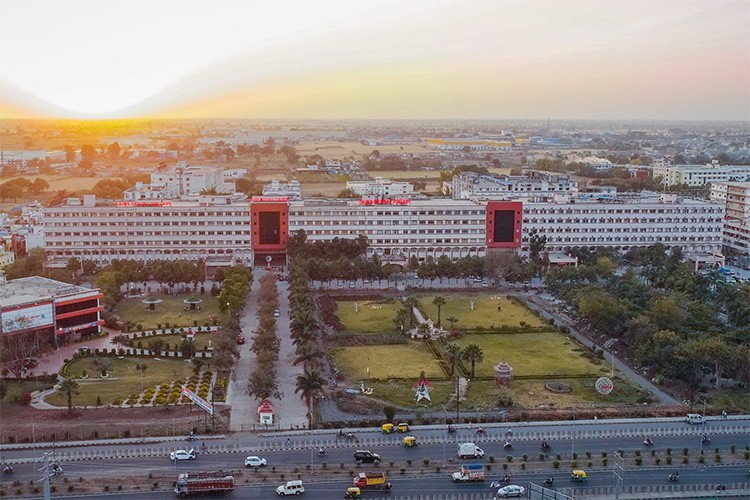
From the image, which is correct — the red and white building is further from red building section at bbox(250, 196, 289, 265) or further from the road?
red building section at bbox(250, 196, 289, 265)

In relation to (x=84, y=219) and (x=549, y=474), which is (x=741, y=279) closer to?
(x=549, y=474)

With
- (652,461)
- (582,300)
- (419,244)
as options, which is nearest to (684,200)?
(419,244)

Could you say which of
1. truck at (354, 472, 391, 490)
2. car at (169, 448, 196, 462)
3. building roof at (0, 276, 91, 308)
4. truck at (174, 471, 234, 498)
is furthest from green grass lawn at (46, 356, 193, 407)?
truck at (354, 472, 391, 490)

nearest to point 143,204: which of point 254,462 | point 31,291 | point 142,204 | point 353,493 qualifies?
point 142,204

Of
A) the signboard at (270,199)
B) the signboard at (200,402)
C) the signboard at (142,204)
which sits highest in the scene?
the signboard at (270,199)

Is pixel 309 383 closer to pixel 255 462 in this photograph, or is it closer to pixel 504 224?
pixel 255 462

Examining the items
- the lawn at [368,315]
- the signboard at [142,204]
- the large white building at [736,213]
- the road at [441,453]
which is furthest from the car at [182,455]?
the large white building at [736,213]

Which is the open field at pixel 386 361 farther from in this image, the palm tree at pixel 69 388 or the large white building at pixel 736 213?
the large white building at pixel 736 213
